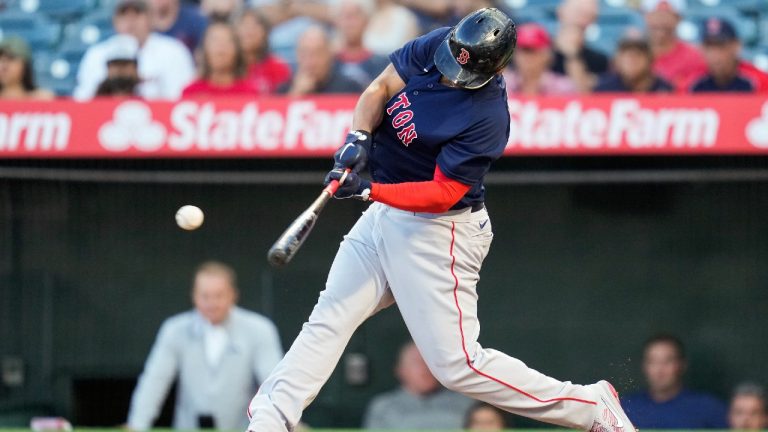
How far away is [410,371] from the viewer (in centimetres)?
703

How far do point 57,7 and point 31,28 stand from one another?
23cm

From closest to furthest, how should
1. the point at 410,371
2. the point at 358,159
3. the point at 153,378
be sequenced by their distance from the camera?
the point at 358,159 < the point at 153,378 < the point at 410,371

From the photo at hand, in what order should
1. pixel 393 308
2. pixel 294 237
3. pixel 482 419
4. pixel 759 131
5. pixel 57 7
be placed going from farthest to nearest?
pixel 57 7 → pixel 393 308 → pixel 482 419 → pixel 759 131 → pixel 294 237

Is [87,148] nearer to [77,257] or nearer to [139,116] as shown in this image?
[139,116]

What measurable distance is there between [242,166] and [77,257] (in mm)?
1151

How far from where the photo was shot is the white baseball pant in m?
3.92

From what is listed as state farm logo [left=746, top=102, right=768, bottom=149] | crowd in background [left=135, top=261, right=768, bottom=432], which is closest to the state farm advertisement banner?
state farm logo [left=746, top=102, right=768, bottom=149]

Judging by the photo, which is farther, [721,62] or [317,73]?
[317,73]

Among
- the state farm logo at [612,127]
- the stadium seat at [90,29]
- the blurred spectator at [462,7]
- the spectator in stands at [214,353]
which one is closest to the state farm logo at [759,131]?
the state farm logo at [612,127]

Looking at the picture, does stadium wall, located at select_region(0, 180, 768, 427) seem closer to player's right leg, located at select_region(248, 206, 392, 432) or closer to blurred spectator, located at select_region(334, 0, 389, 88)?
blurred spectator, located at select_region(334, 0, 389, 88)

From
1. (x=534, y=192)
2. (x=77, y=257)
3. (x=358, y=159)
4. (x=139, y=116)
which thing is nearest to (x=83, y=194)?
(x=77, y=257)

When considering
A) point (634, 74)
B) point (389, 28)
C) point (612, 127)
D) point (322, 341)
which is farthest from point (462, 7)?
point (322, 341)

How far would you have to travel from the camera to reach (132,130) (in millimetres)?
6668

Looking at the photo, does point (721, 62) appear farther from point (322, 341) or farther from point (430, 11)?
point (322, 341)
